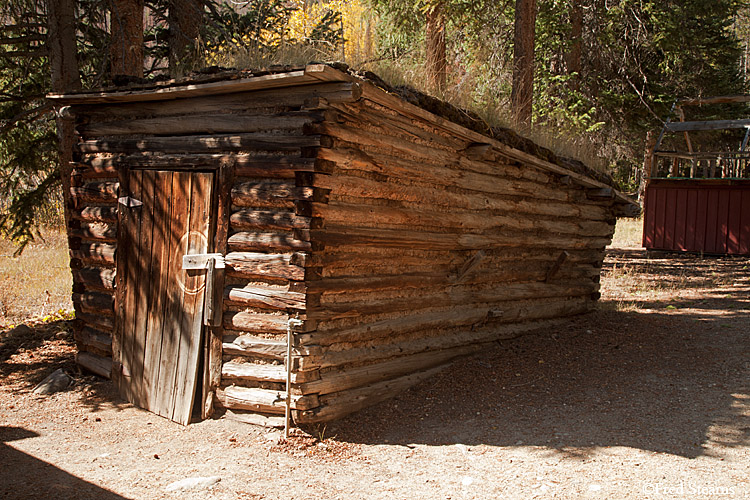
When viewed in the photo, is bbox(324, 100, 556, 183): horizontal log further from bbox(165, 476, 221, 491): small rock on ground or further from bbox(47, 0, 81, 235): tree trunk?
bbox(47, 0, 81, 235): tree trunk

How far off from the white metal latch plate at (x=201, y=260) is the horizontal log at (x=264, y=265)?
66 mm

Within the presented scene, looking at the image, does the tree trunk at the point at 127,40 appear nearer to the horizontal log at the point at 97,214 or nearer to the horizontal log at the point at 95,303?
the horizontal log at the point at 97,214

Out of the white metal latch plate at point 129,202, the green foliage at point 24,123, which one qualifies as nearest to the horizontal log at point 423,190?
the white metal latch plate at point 129,202

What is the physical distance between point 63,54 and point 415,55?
7022 mm

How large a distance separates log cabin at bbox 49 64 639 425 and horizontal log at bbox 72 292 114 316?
0.08ft

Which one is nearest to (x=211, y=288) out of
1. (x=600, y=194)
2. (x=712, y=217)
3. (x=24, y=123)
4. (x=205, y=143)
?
(x=205, y=143)

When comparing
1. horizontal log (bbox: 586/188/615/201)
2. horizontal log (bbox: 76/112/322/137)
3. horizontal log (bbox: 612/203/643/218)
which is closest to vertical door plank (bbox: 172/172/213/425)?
horizontal log (bbox: 76/112/322/137)

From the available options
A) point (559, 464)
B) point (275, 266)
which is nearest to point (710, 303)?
point (559, 464)

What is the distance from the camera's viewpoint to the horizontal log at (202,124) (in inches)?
211

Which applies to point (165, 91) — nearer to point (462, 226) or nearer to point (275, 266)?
point (275, 266)

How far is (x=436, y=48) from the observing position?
1088 centimetres

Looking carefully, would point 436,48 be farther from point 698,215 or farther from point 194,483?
point 698,215

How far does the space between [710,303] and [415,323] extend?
739 cm

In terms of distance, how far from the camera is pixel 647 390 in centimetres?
636
